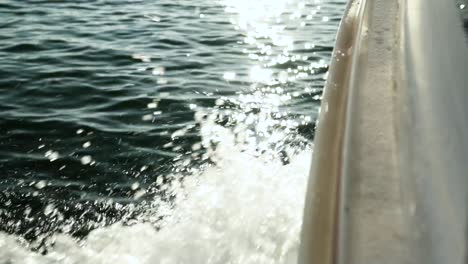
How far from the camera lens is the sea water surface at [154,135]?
3.64 m

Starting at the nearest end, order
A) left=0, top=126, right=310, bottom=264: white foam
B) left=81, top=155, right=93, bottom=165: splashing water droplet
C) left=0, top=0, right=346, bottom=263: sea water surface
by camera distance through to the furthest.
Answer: left=0, top=126, right=310, bottom=264: white foam
left=0, top=0, right=346, bottom=263: sea water surface
left=81, top=155, right=93, bottom=165: splashing water droplet

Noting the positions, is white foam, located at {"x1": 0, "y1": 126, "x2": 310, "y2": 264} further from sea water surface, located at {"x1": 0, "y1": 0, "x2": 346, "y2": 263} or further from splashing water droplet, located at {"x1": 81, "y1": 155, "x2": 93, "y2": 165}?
splashing water droplet, located at {"x1": 81, "y1": 155, "x2": 93, "y2": 165}

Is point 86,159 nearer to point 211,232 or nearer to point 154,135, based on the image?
point 154,135

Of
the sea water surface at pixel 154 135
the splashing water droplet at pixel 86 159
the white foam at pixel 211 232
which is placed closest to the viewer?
the white foam at pixel 211 232

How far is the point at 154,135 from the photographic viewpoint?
515 centimetres

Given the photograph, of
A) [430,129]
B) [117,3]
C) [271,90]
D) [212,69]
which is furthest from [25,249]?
[117,3]

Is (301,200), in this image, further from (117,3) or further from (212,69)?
(117,3)

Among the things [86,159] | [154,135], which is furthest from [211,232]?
[154,135]

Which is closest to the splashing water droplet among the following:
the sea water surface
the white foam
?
the sea water surface

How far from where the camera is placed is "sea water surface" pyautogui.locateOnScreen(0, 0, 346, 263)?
12.0ft

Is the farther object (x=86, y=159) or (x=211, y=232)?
(x=86, y=159)

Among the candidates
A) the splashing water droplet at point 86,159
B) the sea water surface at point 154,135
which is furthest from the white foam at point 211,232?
the splashing water droplet at point 86,159

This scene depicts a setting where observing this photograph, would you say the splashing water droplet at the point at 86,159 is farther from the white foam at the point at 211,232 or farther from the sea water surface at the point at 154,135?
the white foam at the point at 211,232

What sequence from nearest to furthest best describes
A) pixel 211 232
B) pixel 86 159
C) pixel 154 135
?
1. pixel 211 232
2. pixel 86 159
3. pixel 154 135
